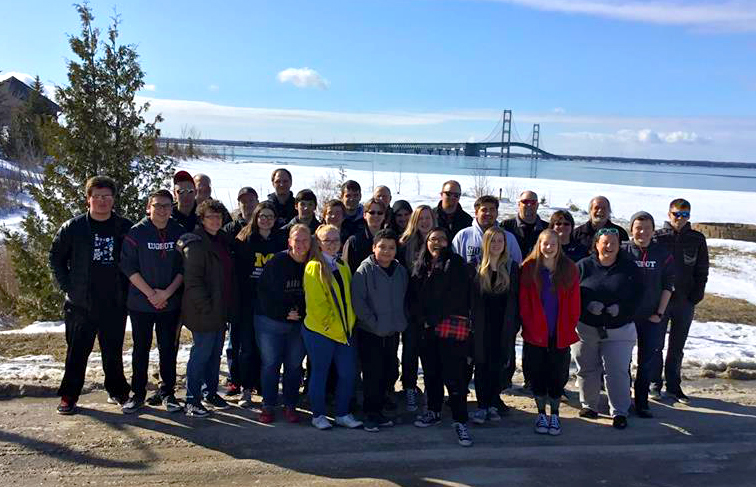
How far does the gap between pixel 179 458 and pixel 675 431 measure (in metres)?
4.17

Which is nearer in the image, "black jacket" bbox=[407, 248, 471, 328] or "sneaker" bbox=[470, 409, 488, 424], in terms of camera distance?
"black jacket" bbox=[407, 248, 471, 328]

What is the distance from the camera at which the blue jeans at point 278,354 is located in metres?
4.95

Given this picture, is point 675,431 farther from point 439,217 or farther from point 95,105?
point 95,105

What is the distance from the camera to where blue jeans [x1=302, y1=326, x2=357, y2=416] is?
4.86m

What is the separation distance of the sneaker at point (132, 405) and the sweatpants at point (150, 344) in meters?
0.03

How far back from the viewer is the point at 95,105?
348 inches

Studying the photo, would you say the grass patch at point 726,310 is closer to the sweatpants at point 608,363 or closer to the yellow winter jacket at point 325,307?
the sweatpants at point 608,363

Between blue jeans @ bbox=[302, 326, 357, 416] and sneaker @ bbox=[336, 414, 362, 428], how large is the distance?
35mm

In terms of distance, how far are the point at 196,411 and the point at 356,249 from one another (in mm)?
2024

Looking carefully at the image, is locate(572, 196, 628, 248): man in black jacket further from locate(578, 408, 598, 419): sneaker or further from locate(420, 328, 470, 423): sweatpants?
locate(420, 328, 470, 423): sweatpants

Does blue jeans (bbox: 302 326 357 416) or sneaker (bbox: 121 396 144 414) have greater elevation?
blue jeans (bbox: 302 326 357 416)

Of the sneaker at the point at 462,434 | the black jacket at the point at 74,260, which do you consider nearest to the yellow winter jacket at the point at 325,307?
the sneaker at the point at 462,434

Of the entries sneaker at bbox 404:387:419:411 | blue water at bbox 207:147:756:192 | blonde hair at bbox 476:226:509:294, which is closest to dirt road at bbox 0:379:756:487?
sneaker at bbox 404:387:419:411

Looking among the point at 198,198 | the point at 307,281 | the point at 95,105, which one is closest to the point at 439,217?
the point at 307,281
